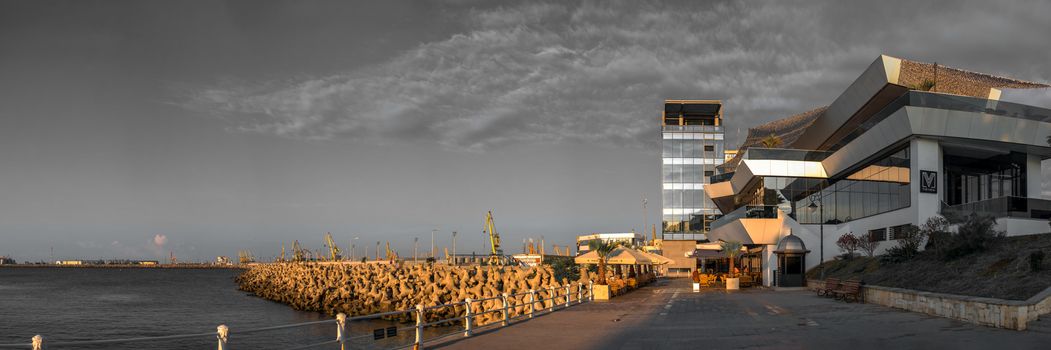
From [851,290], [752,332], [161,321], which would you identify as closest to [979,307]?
[752,332]

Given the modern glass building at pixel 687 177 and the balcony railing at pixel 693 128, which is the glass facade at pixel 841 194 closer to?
the modern glass building at pixel 687 177

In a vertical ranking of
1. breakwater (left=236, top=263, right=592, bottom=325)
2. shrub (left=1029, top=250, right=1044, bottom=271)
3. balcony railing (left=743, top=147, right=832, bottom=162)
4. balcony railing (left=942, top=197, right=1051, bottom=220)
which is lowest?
breakwater (left=236, top=263, right=592, bottom=325)

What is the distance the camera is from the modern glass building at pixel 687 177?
362 ft

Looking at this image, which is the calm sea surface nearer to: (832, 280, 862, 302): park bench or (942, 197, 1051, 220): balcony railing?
(832, 280, 862, 302): park bench

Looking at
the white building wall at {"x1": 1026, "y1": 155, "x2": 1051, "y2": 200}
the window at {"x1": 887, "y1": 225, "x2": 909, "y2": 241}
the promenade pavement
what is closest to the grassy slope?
the promenade pavement

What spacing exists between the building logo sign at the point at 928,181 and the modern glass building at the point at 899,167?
0.05 m

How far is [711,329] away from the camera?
1958cm

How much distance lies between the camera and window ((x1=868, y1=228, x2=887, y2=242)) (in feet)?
155

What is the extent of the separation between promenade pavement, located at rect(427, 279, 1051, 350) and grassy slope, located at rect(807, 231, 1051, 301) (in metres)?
2.24

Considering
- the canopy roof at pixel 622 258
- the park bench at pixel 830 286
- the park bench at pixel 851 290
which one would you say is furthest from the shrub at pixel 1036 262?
the canopy roof at pixel 622 258

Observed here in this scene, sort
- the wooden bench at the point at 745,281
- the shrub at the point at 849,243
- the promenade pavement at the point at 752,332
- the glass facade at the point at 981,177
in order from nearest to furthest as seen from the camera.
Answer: the promenade pavement at the point at 752,332, the glass facade at the point at 981,177, the shrub at the point at 849,243, the wooden bench at the point at 745,281

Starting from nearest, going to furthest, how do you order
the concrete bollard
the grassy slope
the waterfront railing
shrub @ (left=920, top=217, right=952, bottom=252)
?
the waterfront railing < the grassy slope < shrub @ (left=920, top=217, right=952, bottom=252) < the concrete bollard

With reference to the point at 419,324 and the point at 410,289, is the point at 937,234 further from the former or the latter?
the point at 410,289

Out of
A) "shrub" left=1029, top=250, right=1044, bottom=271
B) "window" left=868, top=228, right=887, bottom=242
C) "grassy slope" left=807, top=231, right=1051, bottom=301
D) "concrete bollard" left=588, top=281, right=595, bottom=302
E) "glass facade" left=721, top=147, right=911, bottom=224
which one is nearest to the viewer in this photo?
"grassy slope" left=807, top=231, right=1051, bottom=301
